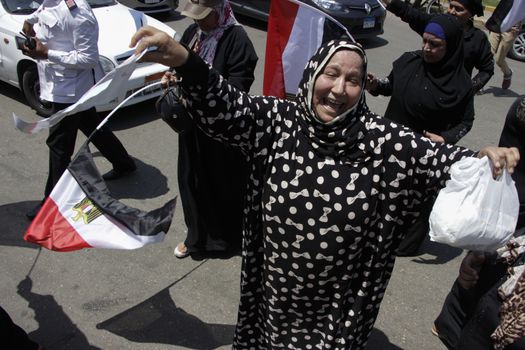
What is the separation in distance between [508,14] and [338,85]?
11.4ft

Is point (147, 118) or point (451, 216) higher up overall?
point (451, 216)

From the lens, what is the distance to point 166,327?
3.46 metres

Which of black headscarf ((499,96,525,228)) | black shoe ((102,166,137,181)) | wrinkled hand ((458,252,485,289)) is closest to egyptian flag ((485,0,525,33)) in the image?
black headscarf ((499,96,525,228))

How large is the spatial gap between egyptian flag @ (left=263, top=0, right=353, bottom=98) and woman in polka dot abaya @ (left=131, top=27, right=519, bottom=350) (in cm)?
101

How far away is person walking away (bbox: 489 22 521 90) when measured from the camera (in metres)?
Result: 8.16

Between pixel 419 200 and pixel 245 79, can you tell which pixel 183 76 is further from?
pixel 245 79

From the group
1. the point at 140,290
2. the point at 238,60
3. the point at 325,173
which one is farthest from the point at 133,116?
the point at 325,173

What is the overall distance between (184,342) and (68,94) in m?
2.10

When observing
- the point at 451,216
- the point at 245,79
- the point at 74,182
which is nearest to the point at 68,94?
the point at 245,79

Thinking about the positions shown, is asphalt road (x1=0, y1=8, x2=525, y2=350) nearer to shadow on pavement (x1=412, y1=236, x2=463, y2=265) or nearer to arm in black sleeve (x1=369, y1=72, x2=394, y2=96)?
shadow on pavement (x1=412, y1=236, x2=463, y2=265)

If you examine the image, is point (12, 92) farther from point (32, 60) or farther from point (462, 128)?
point (462, 128)

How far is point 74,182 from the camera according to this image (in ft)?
8.13

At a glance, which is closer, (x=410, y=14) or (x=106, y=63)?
(x=410, y=14)

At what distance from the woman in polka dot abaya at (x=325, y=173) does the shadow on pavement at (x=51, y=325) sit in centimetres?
154
